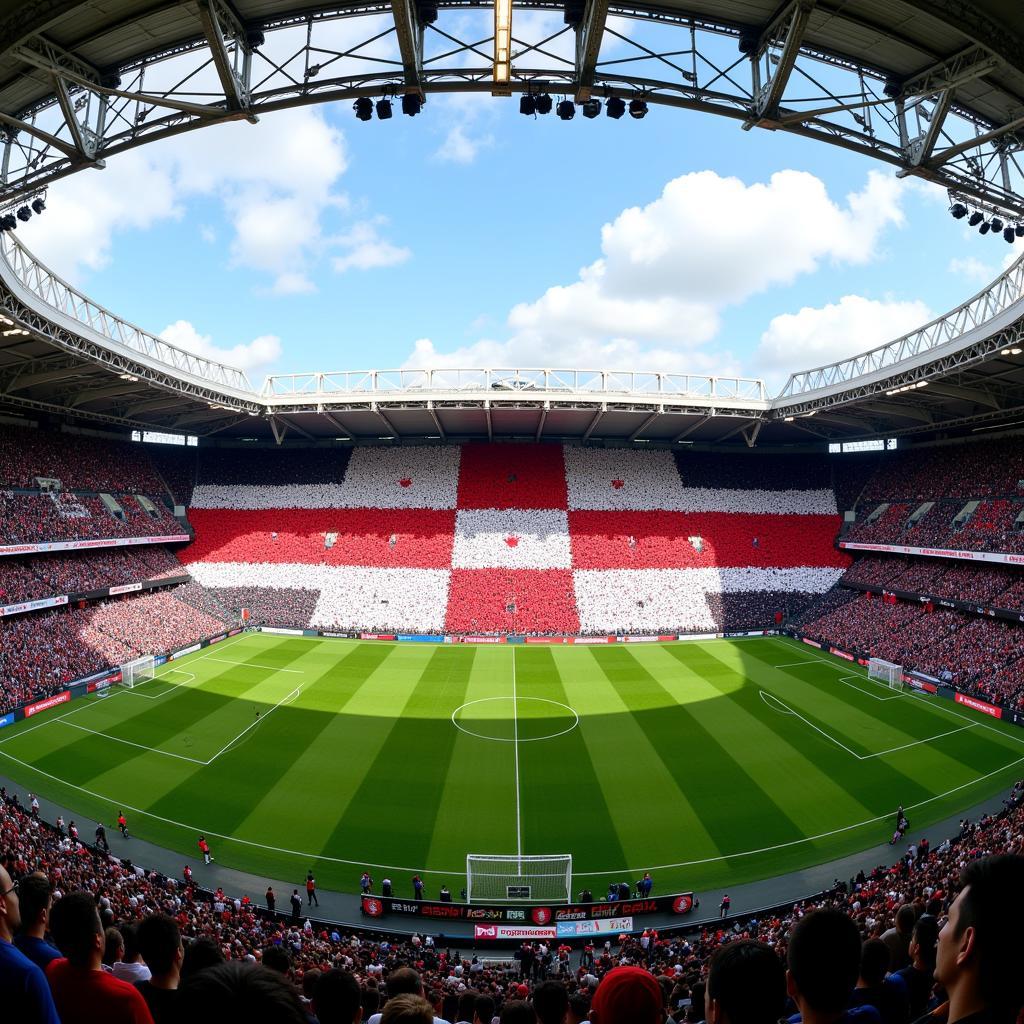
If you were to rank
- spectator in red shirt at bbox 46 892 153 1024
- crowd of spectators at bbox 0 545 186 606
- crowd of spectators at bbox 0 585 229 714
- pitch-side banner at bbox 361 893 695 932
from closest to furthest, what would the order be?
spectator in red shirt at bbox 46 892 153 1024 → pitch-side banner at bbox 361 893 695 932 → crowd of spectators at bbox 0 585 229 714 → crowd of spectators at bbox 0 545 186 606

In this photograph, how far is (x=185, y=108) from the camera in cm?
991

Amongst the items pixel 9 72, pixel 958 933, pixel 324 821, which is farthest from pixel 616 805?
pixel 9 72

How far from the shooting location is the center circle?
87.5 feet

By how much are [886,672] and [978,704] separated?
479 cm

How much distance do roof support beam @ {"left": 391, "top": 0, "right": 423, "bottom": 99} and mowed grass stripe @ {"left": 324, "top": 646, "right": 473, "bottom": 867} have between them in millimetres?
18767

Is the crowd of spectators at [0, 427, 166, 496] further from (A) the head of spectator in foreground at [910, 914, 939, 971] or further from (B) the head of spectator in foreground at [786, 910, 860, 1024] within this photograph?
(B) the head of spectator in foreground at [786, 910, 860, 1024]

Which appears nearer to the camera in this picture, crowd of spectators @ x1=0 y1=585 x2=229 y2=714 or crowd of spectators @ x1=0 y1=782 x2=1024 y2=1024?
crowd of spectators @ x1=0 y1=782 x2=1024 y2=1024

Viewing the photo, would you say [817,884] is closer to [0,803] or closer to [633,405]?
[0,803]

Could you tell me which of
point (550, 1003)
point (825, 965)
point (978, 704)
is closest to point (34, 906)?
point (550, 1003)

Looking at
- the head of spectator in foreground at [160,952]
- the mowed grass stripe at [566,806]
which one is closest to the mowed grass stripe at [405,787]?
the mowed grass stripe at [566,806]

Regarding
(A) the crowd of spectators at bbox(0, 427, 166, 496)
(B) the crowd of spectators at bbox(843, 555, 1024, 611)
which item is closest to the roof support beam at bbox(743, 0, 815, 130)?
(B) the crowd of spectators at bbox(843, 555, 1024, 611)

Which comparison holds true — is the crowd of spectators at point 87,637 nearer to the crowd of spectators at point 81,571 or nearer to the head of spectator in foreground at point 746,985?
the crowd of spectators at point 81,571

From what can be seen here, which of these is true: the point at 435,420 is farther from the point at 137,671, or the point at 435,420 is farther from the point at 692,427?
the point at 137,671

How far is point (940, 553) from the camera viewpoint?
3869 cm
